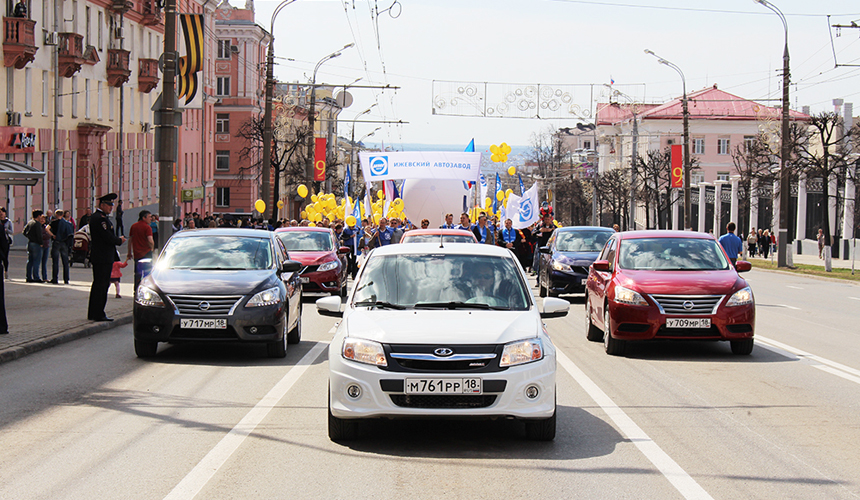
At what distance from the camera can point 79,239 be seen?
28.0 meters

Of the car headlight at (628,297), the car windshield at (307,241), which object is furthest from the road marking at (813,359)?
the car windshield at (307,241)

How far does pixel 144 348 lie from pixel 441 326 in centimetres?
610

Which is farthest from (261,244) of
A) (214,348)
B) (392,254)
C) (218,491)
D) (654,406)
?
(218,491)

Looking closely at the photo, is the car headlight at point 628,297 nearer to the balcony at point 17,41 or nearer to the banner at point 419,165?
the banner at point 419,165

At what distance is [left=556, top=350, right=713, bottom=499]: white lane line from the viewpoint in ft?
20.2

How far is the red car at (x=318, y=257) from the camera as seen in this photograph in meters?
21.8

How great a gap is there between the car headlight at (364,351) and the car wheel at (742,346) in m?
6.94

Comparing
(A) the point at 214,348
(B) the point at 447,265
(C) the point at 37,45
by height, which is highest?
(C) the point at 37,45

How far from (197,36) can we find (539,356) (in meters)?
14.5

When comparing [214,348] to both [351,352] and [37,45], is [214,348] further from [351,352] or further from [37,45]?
[37,45]

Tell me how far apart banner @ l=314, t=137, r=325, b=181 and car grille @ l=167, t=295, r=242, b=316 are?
38.8 meters

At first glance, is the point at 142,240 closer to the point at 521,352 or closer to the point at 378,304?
the point at 378,304

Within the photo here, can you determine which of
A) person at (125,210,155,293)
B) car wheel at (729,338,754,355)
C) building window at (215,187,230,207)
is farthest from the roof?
building window at (215,187,230,207)

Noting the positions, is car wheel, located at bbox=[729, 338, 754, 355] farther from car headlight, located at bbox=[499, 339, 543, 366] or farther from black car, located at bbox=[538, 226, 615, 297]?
black car, located at bbox=[538, 226, 615, 297]
